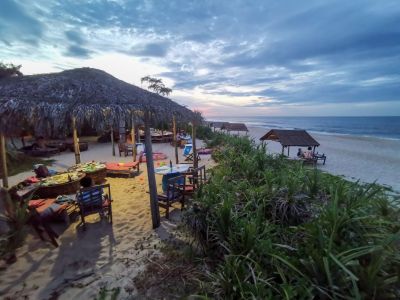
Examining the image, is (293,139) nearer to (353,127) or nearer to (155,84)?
(155,84)

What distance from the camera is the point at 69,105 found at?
418 centimetres

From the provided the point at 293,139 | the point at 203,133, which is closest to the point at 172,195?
the point at 293,139

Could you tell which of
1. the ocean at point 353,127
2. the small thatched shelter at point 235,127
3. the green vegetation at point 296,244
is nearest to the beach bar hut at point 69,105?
the green vegetation at point 296,244

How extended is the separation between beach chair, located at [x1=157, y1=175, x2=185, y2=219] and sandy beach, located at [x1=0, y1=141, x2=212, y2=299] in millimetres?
298

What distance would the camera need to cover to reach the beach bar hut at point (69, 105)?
412cm

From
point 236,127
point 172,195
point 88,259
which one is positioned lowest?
point 88,259

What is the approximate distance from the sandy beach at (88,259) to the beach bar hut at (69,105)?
0.63 metres

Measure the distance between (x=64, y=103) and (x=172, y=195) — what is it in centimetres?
303

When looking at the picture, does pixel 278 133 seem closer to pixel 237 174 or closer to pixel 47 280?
pixel 237 174

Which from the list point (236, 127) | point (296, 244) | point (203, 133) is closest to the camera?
point (296, 244)

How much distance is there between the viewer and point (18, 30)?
232 inches

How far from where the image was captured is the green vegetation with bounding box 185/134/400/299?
7.29ft

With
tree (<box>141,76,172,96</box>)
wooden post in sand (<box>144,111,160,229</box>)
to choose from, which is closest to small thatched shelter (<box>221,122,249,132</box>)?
tree (<box>141,76,172,96</box>)

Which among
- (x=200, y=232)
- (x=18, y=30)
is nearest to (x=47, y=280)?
(x=200, y=232)
